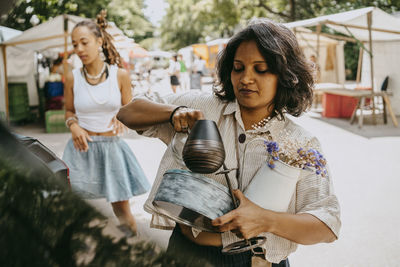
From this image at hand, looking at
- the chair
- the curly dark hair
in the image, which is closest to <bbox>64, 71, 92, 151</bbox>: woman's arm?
the curly dark hair

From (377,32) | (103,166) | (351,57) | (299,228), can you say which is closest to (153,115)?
(299,228)

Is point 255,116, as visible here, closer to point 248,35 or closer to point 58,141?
point 248,35

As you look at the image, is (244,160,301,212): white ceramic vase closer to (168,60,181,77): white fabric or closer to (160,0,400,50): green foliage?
(168,60,181,77): white fabric

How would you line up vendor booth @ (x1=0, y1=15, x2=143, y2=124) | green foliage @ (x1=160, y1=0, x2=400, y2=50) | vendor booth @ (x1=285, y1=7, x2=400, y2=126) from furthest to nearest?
green foliage @ (x1=160, y1=0, x2=400, y2=50), vendor booth @ (x1=285, y1=7, x2=400, y2=126), vendor booth @ (x1=0, y1=15, x2=143, y2=124)

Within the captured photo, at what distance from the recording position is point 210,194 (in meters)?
1.20

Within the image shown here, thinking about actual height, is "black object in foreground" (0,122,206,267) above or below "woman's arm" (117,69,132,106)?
below

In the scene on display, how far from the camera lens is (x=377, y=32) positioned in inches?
439

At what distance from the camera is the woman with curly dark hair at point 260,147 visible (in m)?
1.33

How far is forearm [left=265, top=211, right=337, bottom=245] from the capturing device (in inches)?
51.9

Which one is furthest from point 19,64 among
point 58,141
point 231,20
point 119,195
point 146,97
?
point 231,20

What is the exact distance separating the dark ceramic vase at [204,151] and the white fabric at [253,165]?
0.93ft

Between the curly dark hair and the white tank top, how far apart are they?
150 centimetres

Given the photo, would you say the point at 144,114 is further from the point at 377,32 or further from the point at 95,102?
the point at 377,32

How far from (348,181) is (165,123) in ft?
14.4
